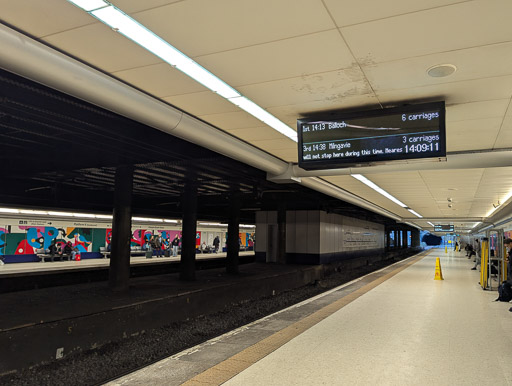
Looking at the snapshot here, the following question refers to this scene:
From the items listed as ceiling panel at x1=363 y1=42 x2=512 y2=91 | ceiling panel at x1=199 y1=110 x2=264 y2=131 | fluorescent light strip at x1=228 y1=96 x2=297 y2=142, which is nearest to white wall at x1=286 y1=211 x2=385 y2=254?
fluorescent light strip at x1=228 y1=96 x2=297 y2=142

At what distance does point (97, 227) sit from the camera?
17703mm

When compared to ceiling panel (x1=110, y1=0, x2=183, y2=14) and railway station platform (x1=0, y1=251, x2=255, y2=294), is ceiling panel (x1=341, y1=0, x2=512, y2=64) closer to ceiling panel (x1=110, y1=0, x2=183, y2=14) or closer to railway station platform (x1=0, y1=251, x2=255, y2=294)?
ceiling panel (x1=110, y1=0, x2=183, y2=14)

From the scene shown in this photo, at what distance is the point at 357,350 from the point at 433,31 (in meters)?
3.57

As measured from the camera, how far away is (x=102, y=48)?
12.0 ft

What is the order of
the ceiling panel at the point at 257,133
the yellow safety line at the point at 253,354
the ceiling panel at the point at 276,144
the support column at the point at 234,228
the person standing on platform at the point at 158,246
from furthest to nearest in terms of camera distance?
the person standing on platform at the point at 158,246 → the support column at the point at 234,228 → the ceiling panel at the point at 276,144 → the ceiling panel at the point at 257,133 → the yellow safety line at the point at 253,354

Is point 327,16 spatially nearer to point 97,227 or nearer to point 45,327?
point 45,327

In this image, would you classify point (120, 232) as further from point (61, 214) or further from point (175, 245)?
point (175, 245)

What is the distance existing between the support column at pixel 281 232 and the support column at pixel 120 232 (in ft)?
33.7

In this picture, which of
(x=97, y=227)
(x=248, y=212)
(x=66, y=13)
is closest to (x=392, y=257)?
(x=248, y=212)

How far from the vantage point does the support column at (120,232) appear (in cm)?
930

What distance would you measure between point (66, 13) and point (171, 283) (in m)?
9.06

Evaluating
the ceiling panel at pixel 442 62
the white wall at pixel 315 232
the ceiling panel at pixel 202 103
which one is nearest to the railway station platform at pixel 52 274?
the white wall at pixel 315 232

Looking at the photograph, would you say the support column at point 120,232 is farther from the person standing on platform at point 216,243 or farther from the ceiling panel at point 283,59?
the person standing on platform at point 216,243

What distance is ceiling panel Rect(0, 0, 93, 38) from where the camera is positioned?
2.97 meters
